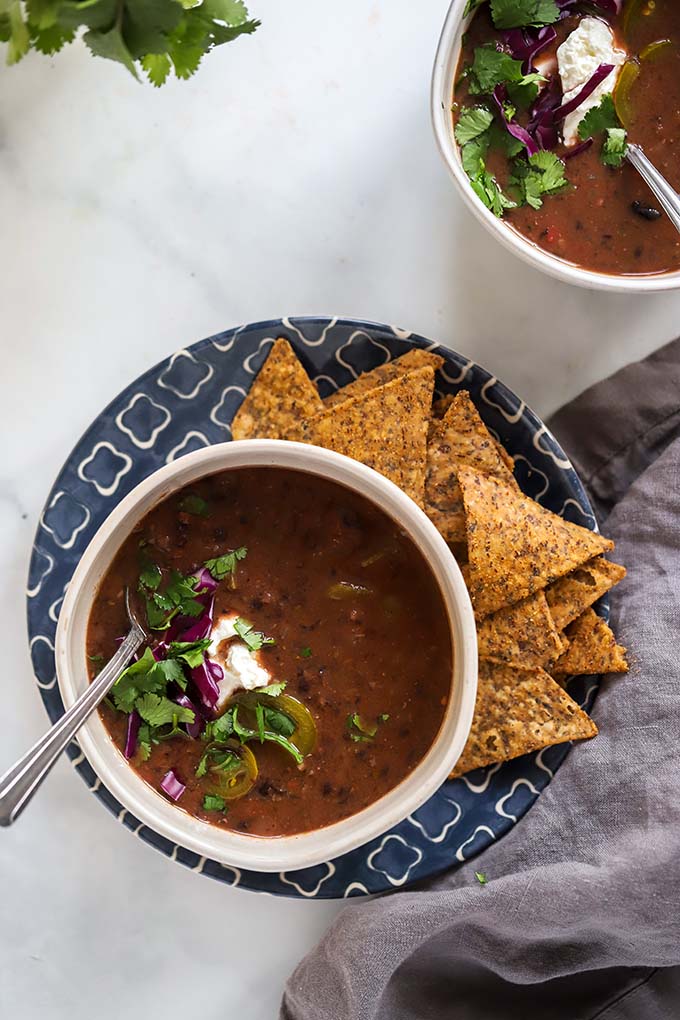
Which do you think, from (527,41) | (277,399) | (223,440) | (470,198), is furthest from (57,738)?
(527,41)

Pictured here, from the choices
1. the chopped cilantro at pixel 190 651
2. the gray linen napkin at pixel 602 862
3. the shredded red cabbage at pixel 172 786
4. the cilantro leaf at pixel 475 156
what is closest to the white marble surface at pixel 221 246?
the gray linen napkin at pixel 602 862

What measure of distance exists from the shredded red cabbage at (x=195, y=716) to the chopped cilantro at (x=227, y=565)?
10.9 inches

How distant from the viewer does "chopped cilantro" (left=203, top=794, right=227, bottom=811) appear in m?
2.36

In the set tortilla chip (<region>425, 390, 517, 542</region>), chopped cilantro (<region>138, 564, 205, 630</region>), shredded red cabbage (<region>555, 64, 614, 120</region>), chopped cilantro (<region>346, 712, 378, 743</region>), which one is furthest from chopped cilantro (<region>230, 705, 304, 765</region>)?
shredded red cabbage (<region>555, 64, 614, 120</region>)

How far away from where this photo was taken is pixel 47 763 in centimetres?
207

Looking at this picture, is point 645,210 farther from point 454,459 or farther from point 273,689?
point 273,689

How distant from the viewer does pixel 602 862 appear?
2477mm

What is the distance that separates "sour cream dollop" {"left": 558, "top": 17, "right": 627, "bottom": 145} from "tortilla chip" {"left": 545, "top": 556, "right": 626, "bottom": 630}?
102 centimetres

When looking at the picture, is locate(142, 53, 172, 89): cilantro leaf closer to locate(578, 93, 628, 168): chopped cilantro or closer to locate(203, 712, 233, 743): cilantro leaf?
locate(578, 93, 628, 168): chopped cilantro

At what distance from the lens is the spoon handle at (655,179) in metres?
2.41

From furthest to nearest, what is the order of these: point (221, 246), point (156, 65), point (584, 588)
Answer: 1. point (221, 246)
2. point (584, 588)
3. point (156, 65)

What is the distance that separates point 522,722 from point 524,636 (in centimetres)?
21

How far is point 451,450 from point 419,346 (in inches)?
10.6

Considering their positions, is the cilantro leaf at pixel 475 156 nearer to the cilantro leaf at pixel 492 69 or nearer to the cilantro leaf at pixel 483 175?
the cilantro leaf at pixel 483 175
